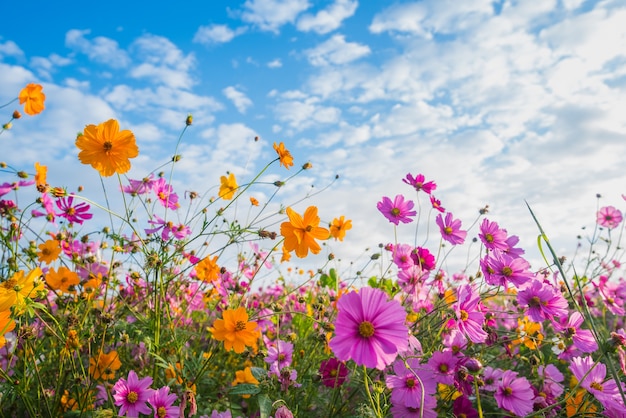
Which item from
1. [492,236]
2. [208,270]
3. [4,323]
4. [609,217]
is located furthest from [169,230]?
[609,217]

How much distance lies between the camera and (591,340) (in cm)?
153

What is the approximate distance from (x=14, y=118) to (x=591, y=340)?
2516mm

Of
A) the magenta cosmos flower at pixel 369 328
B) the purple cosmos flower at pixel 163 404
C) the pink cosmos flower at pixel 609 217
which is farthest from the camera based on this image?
the pink cosmos flower at pixel 609 217

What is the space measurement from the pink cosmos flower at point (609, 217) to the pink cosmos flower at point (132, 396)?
3.32 m

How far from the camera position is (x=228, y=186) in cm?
192

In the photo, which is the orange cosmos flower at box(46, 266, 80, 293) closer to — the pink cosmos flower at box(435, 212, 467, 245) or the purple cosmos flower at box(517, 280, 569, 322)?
the pink cosmos flower at box(435, 212, 467, 245)

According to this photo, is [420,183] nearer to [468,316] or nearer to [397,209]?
[397,209]

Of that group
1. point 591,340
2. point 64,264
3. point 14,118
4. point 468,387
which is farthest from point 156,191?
point 591,340

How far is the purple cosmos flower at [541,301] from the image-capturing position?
140 centimetres

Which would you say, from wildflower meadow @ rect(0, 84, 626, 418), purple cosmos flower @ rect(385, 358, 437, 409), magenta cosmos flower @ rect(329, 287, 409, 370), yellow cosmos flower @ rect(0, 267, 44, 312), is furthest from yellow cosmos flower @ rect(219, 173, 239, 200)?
magenta cosmos flower @ rect(329, 287, 409, 370)

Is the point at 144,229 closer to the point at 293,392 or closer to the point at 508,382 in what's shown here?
the point at 293,392

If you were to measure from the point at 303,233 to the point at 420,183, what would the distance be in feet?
2.23

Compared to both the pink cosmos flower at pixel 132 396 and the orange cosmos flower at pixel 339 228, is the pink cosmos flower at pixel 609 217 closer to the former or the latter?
the orange cosmos flower at pixel 339 228

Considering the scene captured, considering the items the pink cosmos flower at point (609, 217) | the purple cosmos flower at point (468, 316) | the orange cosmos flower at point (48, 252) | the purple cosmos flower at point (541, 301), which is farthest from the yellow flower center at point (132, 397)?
the pink cosmos flower at point (609, 217)
